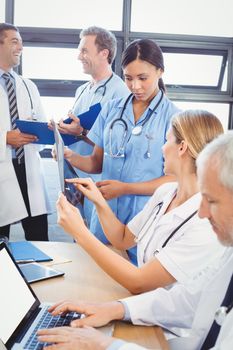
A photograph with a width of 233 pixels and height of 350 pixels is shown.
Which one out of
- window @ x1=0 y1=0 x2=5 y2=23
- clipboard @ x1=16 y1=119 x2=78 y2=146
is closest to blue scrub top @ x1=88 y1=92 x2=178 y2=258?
clipboard @ x1=16 y1=119 x2=78 y2=146

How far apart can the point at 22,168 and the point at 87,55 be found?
0.76 meters

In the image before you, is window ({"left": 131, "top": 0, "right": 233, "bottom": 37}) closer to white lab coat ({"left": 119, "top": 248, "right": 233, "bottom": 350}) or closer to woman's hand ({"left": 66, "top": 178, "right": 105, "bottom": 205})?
woman's hand ({"left": 66, "top": 178, "right": 105, "bottom": 205})

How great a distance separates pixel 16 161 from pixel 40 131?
1.49 feet

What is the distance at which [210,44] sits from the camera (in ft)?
11.6

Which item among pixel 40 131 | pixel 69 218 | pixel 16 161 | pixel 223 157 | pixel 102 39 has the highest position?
pixel 102 39

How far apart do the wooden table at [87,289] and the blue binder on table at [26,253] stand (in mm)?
43

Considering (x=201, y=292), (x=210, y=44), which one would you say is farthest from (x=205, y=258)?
(x=210, y=44)

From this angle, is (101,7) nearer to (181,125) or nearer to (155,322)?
(181,125)

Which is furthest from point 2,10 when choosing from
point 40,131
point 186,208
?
point 186,208

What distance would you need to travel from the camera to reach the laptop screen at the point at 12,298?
0.99 meters

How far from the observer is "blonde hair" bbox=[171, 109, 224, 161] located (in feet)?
4.36

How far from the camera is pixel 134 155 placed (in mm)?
1965

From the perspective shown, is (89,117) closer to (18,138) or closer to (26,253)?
(18,138)

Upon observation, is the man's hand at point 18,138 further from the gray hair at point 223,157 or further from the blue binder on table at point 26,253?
the gray hair at point 223,157
